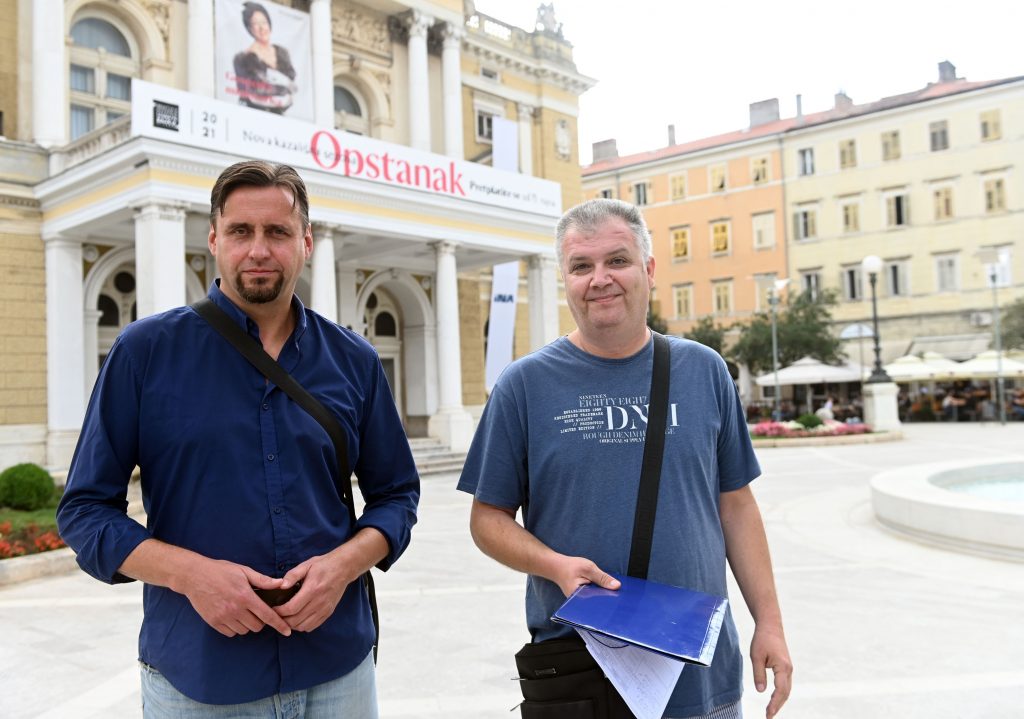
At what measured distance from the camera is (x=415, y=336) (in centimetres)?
2400

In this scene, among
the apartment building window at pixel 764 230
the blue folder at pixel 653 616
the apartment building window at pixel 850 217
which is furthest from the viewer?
the apartment building window at pixel 764 230

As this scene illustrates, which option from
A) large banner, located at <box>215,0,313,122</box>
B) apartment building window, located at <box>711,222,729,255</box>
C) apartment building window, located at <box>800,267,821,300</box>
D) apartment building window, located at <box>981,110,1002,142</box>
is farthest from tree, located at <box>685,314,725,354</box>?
large banner, located at <box>215,0,313,122</box>

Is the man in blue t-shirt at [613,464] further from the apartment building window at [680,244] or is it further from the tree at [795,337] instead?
the apartment building window at [680,244]

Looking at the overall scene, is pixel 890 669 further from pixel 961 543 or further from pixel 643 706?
pixel 961 543

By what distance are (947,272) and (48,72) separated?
1438 inches

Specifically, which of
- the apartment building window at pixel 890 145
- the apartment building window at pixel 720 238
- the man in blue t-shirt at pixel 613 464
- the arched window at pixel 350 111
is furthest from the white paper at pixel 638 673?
the apartment building window at pixel 720 238

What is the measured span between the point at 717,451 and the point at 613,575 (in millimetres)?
505

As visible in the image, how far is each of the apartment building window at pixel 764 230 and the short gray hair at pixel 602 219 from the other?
43.2 meters

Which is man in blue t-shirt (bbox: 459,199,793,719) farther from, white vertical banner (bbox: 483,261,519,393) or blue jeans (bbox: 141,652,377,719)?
white vertical banner (bbox: 483,261,519,393)

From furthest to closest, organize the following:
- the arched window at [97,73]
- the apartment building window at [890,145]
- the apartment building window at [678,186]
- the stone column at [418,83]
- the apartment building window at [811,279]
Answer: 1. the apartment building window at [678,186]
2. the apartment building window at [811,279]
3. the apartment building window at [890,145]
4. the stone column at [418,83]
5. the arched window at [97,73]

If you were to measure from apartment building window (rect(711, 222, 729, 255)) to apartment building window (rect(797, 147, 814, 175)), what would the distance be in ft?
14.9

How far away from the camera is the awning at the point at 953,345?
36.4 metres

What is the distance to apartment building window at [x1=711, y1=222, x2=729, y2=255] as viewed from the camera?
146 feet

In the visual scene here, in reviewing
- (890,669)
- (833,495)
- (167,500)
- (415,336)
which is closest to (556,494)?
(167,500)
